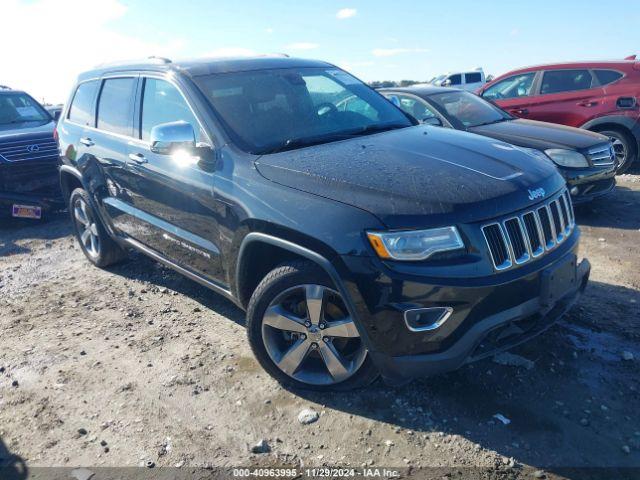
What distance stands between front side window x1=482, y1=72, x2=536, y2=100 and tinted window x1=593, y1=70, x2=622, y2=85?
0.95 meters

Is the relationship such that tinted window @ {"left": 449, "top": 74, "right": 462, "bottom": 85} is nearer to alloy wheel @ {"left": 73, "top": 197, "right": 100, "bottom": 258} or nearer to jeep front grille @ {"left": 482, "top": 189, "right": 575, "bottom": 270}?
alloy wheel @ {"left": 73, "top": 197, "right": 100, "bottom": 258}

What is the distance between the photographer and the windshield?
8.43m

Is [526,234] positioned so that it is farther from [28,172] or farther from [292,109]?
Result: [28,172]

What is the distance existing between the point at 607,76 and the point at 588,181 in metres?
3.21

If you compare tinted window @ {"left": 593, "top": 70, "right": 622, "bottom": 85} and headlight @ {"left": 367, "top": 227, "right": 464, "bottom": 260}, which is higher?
tinted window @ {"left": 593, "top": 70, "right": 622, "bottom": 85}

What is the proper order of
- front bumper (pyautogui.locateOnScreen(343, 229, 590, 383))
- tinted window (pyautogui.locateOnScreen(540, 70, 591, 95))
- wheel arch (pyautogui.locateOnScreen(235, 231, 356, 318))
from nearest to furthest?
front bumper (pyautogui.locateOnScreen(343, 229, 590, 383))
wheel arch (pyautogui.locateOnScreen(235, 231, 356, 318))
tinted window (pyautogui.locateOnScreen(540, 70, 591, 95))

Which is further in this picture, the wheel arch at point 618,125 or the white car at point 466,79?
the white car at point 466,79

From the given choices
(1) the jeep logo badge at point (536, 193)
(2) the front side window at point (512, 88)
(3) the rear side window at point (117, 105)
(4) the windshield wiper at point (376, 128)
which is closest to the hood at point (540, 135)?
(2) the front side window at point (512, 88)

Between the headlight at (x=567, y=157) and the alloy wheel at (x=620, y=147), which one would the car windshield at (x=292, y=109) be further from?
the alloy wheel at (x=620, y=147)

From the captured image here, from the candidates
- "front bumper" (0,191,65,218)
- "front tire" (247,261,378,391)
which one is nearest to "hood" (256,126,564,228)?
"front tire" (247,261,378,391)

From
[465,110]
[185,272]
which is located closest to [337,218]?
[185,272]

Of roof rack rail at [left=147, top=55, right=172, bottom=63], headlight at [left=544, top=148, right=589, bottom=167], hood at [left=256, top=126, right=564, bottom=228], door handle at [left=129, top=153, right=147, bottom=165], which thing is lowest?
headlight at [left=544, top=148, right=589, bottom=167]

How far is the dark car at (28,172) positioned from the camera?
7.21 meters

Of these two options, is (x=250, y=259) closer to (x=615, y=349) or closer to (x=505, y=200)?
(x=505, y=200)
